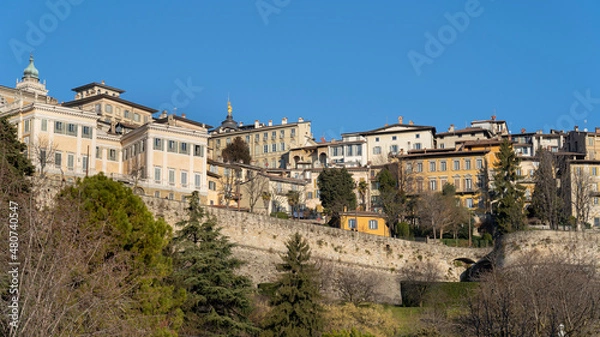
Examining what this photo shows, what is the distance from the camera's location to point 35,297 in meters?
18.5

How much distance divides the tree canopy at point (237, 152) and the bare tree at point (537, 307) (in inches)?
2262

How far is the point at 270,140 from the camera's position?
11381 cm

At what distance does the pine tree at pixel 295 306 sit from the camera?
41.1 meters

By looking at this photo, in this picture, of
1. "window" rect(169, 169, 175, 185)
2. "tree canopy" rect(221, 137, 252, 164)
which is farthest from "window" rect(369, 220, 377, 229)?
"tree canopy" rect(221, 137, 252, 164)

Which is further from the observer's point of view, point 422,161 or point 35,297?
point 422,161

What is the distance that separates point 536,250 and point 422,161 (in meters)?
30.8

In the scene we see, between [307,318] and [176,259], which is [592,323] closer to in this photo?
[307,318]

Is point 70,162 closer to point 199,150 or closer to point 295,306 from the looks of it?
point 199,150

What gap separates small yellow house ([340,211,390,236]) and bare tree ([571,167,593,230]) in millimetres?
16480

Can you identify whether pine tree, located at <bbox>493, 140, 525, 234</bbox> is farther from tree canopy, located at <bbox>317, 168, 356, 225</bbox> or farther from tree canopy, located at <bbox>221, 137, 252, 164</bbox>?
tree canopy, located at <bbox>221, 137, 252, 164</bbox>

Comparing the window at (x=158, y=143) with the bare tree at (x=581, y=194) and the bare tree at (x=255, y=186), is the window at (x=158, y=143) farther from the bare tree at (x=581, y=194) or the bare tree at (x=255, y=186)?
the bare tree at (x=581, y=194)

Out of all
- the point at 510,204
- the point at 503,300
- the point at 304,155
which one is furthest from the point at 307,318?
the point at 304,155

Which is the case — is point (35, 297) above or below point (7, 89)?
below

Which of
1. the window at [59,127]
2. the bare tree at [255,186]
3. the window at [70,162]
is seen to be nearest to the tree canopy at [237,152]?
the bare tree at [255,186]
